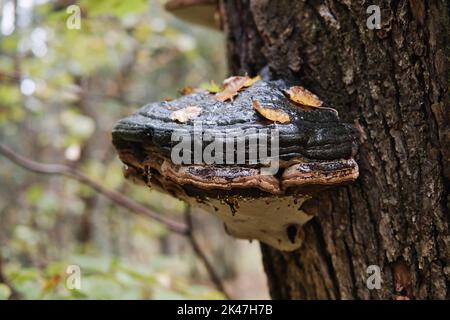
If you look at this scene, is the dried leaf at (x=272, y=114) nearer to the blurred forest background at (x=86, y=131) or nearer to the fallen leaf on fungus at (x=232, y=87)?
the fallen leaf on fungus at (x=232, y=87)

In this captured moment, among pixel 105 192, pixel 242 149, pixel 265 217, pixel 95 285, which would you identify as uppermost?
pixel 242 149

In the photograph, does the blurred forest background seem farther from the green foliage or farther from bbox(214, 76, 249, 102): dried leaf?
bbox(214, 76, 249, 102): dried leaf

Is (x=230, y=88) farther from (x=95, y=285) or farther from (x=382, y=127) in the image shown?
(x=95, y=285)

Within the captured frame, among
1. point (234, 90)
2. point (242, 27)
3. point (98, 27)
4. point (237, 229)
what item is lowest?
point (237, 229)

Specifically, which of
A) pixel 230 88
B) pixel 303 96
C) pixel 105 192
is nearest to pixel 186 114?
pixel 230 88
